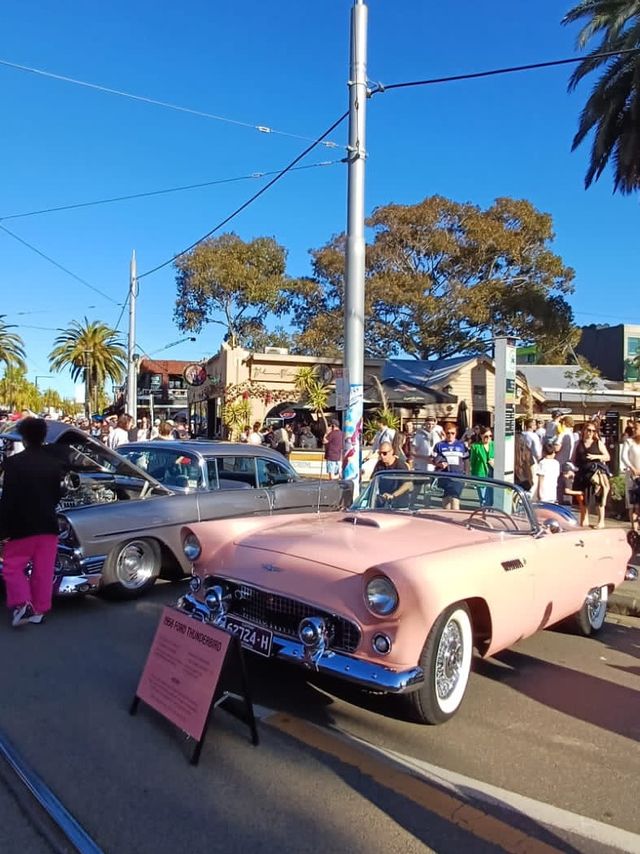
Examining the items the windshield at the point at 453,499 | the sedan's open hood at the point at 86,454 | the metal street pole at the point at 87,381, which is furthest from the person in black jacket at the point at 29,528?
the metal street pole at the point at 87,381

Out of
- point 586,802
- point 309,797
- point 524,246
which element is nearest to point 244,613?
point 309,797

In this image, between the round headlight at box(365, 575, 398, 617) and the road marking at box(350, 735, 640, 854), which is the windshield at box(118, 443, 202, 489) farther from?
the road marking at box(350, 735, 640, 854)

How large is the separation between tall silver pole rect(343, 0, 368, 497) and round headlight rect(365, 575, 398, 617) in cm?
640

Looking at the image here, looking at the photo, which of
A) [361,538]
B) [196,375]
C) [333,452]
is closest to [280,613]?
[361,538]

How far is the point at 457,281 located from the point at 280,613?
1241 inches

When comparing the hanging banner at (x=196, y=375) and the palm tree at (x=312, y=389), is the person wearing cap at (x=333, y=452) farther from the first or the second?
the hanging banner at (x=196, y=375)

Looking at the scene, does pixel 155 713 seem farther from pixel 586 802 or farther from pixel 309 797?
pixel 586 802

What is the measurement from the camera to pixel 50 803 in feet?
10.1

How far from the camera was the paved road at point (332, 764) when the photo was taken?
2949mm

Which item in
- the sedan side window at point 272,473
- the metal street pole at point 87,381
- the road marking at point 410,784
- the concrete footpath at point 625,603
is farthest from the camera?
the metal street pole at point 87,381

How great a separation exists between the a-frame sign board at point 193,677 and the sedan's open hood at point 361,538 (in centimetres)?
78

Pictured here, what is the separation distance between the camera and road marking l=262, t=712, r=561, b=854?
2945mm

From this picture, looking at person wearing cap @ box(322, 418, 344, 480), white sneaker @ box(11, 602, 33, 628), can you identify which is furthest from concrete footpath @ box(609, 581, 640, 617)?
person wearing cap @ box(322, 418, 344, 480)

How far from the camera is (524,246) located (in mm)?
33906
